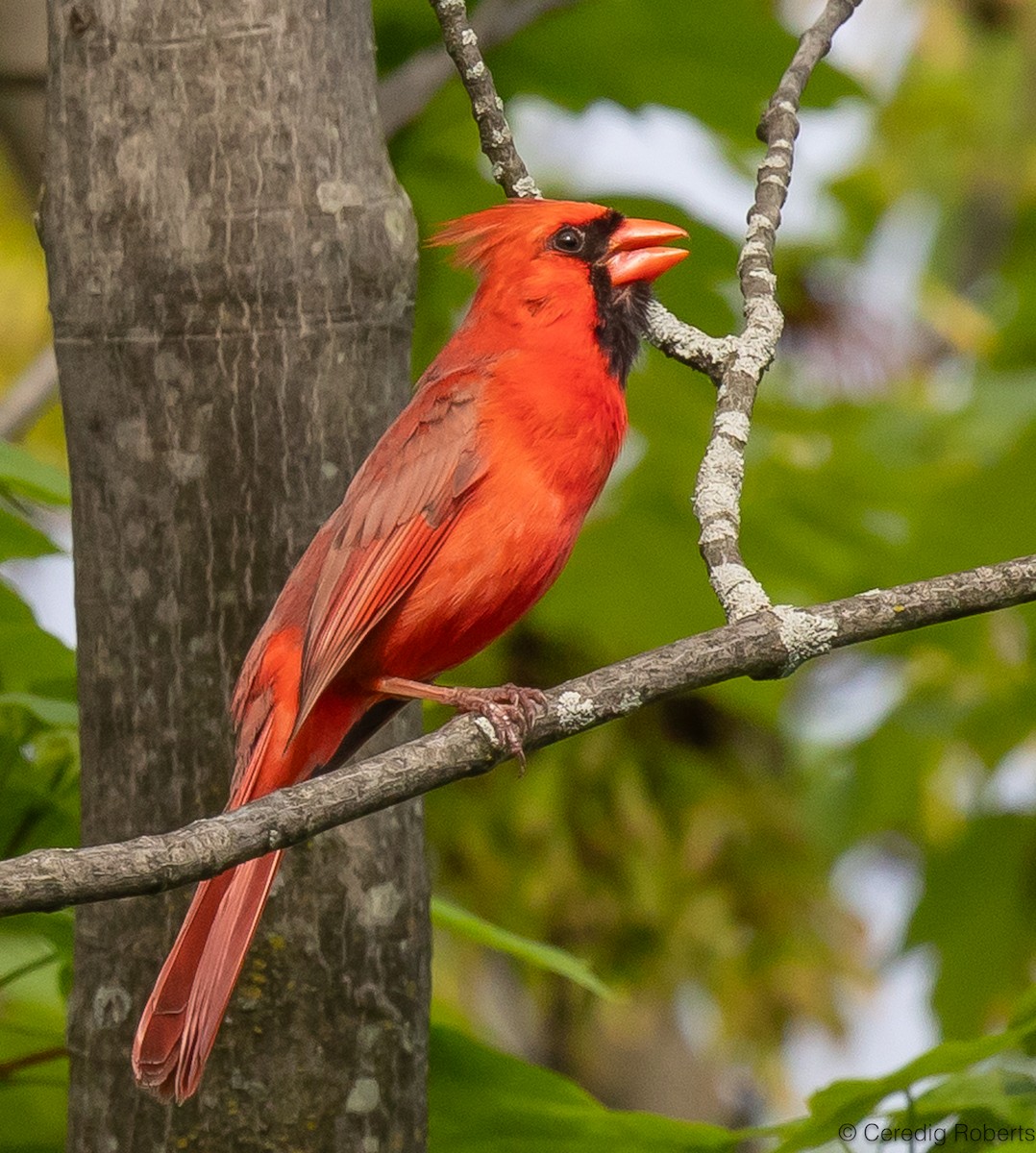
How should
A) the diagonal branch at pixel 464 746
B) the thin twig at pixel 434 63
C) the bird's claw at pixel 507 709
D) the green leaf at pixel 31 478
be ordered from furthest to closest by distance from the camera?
the thin twig at pixel 434 63
the green leaf at pixel 31 478
the bird's claw at pixel 507 709
the diagonal branch at pixel 464 746

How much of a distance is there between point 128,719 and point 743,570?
2.57 ft

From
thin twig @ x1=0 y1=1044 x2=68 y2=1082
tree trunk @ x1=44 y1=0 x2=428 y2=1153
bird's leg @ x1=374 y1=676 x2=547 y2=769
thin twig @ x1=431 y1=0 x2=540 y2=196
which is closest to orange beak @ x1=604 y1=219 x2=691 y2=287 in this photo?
thin twig @ x1=431 y1=0 x2=540 y2=196

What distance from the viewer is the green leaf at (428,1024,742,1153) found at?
7.71 ft

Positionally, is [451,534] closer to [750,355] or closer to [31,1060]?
[750,355]

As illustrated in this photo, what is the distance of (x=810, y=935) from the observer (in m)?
5.41

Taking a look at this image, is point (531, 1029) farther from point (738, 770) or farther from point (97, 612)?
point (97, 612)

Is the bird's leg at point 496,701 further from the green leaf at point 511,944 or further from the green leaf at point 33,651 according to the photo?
the green leaf at point 33,651

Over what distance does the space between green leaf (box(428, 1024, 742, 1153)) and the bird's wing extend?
59 cm

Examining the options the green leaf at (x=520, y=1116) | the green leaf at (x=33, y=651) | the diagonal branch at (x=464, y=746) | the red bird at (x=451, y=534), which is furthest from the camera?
the green leaf at (x=33, y=651)

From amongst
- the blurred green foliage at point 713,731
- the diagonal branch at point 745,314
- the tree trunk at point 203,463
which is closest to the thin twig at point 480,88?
the diagonal branch at point 745,314

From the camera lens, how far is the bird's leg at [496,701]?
1.99 meters

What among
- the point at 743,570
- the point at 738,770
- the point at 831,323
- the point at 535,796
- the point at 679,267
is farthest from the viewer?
the point at 831,323

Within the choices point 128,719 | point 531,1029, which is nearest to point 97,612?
point 128,719

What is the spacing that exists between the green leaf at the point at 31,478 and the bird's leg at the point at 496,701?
55 cm
